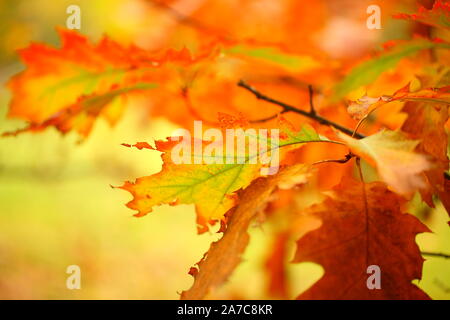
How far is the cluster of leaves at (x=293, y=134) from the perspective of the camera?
423mm

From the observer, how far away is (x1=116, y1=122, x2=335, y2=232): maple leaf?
484mm

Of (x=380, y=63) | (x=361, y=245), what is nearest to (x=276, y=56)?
(x=380, y=63)

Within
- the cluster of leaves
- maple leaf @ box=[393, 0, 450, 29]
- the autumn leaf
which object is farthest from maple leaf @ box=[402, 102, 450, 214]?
the autumn leaf

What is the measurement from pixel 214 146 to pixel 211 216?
0.27 feet

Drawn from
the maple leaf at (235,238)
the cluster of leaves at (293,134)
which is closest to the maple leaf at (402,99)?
the cluster of leaves at (293,134)

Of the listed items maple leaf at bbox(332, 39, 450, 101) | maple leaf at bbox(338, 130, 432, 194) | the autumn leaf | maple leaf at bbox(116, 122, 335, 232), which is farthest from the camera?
the autumn leaf

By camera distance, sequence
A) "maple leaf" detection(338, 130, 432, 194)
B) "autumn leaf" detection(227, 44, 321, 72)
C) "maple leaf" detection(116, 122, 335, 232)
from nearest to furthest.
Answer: "maple leaf" detection(338, 130, 432, 194)
"maple leaf" detection(116, 122, 335, 232)
"autumn leaf" detection(227, 44, 321, 72)

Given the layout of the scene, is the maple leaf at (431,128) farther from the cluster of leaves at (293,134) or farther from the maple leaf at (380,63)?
the maple leaf at (380,63)

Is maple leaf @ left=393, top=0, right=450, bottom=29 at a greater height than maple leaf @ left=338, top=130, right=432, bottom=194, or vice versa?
maple leaf @ left=393, top=0, right=450, bottom=29

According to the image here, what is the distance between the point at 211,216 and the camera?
502 mm

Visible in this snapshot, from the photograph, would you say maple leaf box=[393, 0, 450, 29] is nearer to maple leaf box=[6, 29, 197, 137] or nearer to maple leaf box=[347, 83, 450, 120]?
maple leaf box=[347, 83, 450, 120]

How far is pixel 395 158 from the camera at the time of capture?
1.30ft

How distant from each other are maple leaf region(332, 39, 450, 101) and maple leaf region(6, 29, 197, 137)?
0.29 meters
